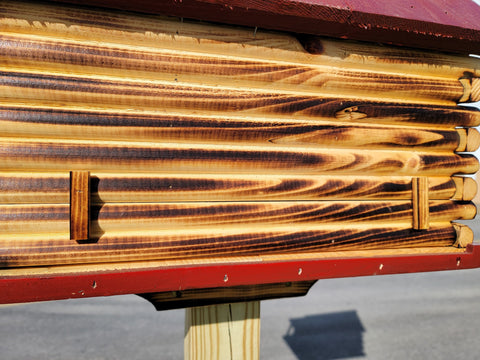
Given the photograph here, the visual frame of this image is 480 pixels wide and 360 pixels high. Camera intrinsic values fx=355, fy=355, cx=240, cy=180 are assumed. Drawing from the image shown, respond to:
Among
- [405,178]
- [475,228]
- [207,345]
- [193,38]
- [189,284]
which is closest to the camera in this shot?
[189,284]

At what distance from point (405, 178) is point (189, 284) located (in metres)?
1.72

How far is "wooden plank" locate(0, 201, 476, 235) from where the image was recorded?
75.0 inches

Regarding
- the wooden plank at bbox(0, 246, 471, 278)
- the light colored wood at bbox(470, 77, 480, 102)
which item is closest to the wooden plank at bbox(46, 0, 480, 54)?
the light colored wood at bbox(470, 77, 480, 102)

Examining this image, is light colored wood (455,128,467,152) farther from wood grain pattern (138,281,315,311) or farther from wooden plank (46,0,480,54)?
wood grain pattern (138,281,315,311)

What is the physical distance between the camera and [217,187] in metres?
2.17

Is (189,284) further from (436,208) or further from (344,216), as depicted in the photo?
(436,208)

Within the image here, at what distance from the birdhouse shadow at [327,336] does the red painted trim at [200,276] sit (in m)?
4.28

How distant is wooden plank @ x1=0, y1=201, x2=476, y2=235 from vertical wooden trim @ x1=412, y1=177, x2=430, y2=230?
0.02 meters

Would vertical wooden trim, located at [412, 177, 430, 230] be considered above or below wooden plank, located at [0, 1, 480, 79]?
below

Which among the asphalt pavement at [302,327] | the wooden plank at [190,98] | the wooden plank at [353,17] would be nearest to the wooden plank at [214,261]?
the wooden plank at [190,98]

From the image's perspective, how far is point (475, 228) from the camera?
1697 centimetres

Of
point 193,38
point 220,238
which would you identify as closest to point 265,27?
point 193,38

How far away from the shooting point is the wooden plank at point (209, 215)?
6.25ft

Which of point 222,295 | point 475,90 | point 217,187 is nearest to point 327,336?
point 222,295
